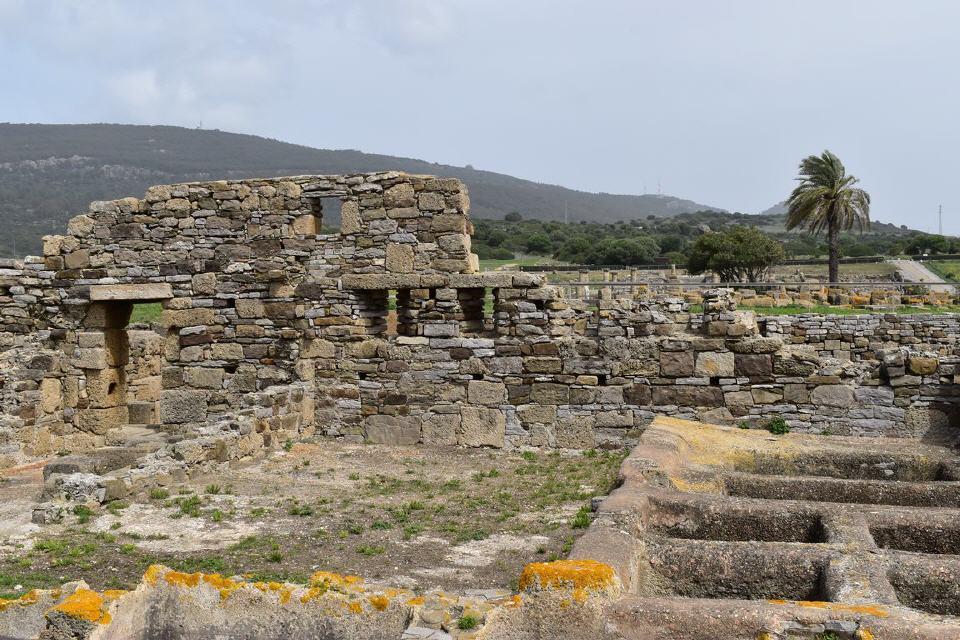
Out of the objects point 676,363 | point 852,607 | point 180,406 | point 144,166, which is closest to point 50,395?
point 180,406

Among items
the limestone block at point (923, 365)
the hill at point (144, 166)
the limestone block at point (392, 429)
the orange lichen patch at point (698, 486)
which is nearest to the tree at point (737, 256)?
the limestone block at point (923, 365)

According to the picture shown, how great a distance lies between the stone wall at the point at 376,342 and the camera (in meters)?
11.1

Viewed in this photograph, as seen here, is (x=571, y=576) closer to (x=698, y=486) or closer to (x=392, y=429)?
(x=698, y=486)

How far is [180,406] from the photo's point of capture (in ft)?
43.0

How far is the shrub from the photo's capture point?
10812 millimetres

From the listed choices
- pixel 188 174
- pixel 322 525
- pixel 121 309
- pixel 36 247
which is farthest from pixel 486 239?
pixel 188 174

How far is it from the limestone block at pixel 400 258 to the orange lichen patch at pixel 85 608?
7.86 m

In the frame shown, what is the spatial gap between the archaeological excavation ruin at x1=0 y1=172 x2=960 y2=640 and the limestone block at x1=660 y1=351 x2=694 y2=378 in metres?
0.02

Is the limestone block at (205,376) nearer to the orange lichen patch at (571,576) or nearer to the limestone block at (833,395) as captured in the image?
the limestone block at (833,395)

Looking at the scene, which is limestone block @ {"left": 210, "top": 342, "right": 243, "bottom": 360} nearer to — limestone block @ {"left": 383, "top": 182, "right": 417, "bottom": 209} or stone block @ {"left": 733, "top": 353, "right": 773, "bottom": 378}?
limestone block @ {"left": 383, "top": 182, "right": 417, "bottom": 209}

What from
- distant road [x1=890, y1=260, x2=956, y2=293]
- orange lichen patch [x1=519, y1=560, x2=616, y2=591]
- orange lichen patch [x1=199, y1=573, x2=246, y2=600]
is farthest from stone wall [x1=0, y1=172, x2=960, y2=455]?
distant road [x1=890, y1=260, x2=956, y2=293]

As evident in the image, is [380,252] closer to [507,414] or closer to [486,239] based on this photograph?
[507,414]

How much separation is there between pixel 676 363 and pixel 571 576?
24.3 ft

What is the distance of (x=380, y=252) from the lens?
484 inches
